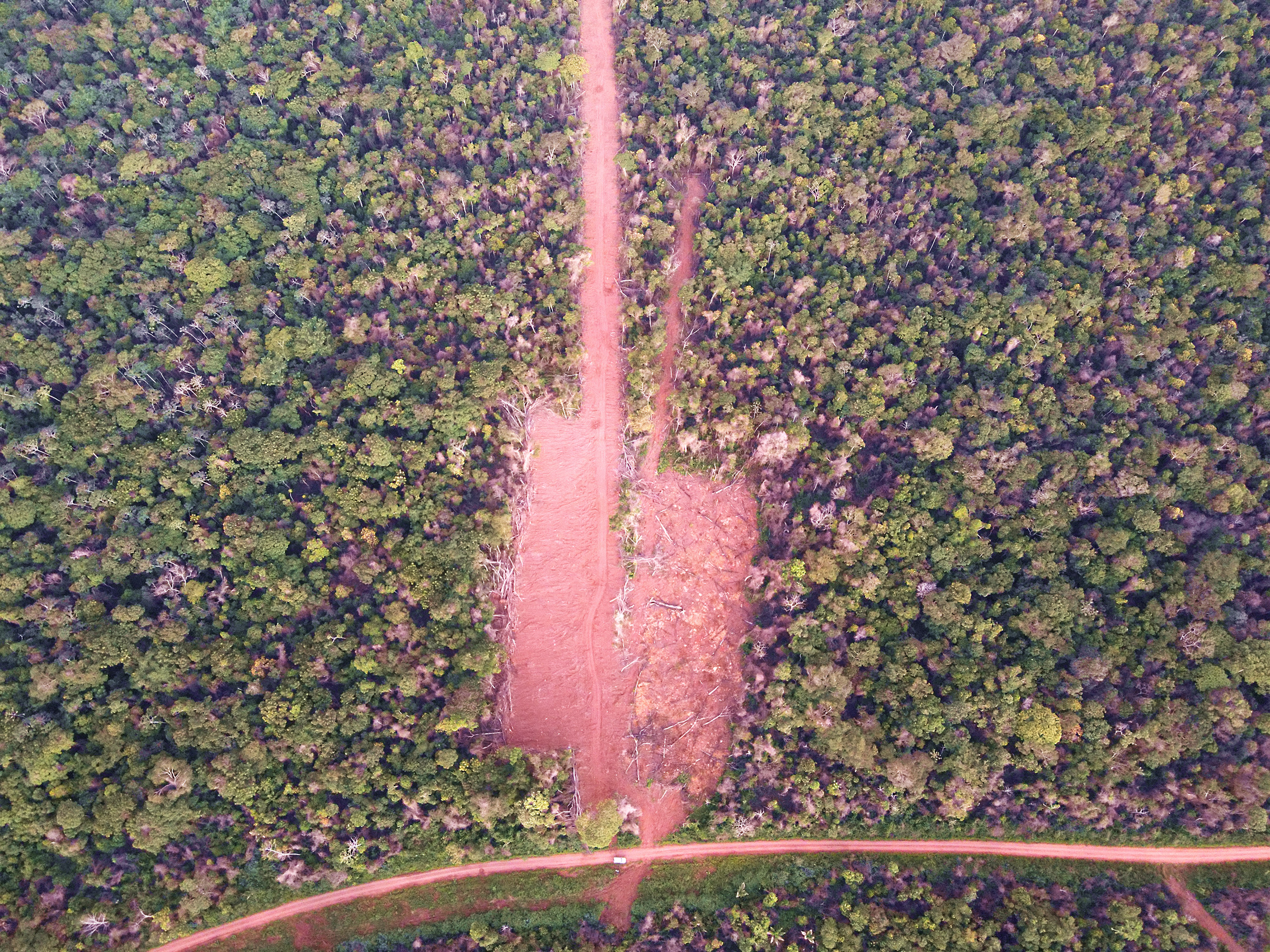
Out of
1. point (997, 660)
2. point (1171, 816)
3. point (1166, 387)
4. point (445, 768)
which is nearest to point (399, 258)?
point (445, 768)

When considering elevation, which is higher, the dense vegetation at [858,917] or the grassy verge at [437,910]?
the grassy verge at [437,910]

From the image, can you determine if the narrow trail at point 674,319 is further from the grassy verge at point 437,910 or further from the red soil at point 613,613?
the grassy verge at point 437,910

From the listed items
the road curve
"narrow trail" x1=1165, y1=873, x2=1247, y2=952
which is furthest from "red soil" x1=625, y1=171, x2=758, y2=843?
"narrow trail" x1=1165, y1=873, x2=1247, y2=952

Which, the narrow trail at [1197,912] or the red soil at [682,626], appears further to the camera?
the red soil at [682,626]

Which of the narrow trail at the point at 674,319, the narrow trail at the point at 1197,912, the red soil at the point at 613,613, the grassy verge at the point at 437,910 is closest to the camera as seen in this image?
the narrow trail at the point at 1197,912

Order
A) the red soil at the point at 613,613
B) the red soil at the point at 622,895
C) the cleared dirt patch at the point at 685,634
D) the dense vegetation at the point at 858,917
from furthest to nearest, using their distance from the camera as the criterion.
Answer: the red soil at the point at 613,613 < the cleared dirt patch at the point at 685,634 < the red soil at the point at 622,895 < the dense vegetation at the point at 858,917

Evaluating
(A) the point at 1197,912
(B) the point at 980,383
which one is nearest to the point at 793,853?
(A) the point at 1197,912

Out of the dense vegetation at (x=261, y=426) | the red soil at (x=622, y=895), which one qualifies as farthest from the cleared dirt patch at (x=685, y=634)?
the dense vegetation at (x=261, y=426)

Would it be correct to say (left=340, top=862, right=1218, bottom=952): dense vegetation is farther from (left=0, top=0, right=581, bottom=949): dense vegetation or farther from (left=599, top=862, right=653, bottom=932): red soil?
(left=0, top=0, right=581, bottom=949): dense vegetation

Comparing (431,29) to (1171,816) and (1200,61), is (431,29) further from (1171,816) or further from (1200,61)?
(1171,816)
